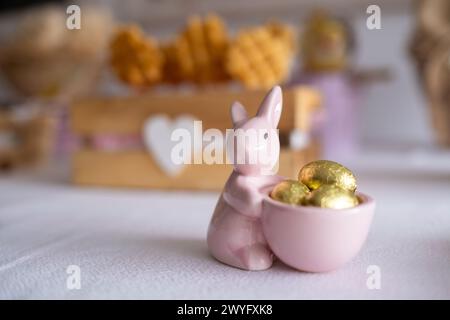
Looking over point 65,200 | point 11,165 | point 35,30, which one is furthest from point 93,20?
point 65,200

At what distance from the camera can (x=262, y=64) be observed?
0.82 meters

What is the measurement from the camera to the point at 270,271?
420 millimetres

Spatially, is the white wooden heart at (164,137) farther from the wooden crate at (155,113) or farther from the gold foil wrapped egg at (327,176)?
the gold foil wrapped egg at (327,176)

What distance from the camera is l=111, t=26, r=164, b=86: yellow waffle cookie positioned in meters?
0.85

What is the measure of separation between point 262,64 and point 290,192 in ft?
1.52

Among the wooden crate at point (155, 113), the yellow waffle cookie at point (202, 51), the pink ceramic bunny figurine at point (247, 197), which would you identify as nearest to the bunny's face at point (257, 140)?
the pink ceramic bunny figurine at point (247, 197)

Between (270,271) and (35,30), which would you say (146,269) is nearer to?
(270,271)

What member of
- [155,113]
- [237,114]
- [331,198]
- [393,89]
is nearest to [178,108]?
[155,113]

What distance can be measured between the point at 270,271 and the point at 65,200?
482mm

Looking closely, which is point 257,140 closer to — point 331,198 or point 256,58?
point 331,198

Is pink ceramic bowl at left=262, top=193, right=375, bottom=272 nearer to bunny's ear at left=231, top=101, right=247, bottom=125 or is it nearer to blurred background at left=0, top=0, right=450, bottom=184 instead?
bunny's ear at left=231, top=101, right=247, bottom=125

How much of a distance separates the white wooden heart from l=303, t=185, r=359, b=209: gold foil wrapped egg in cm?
46
